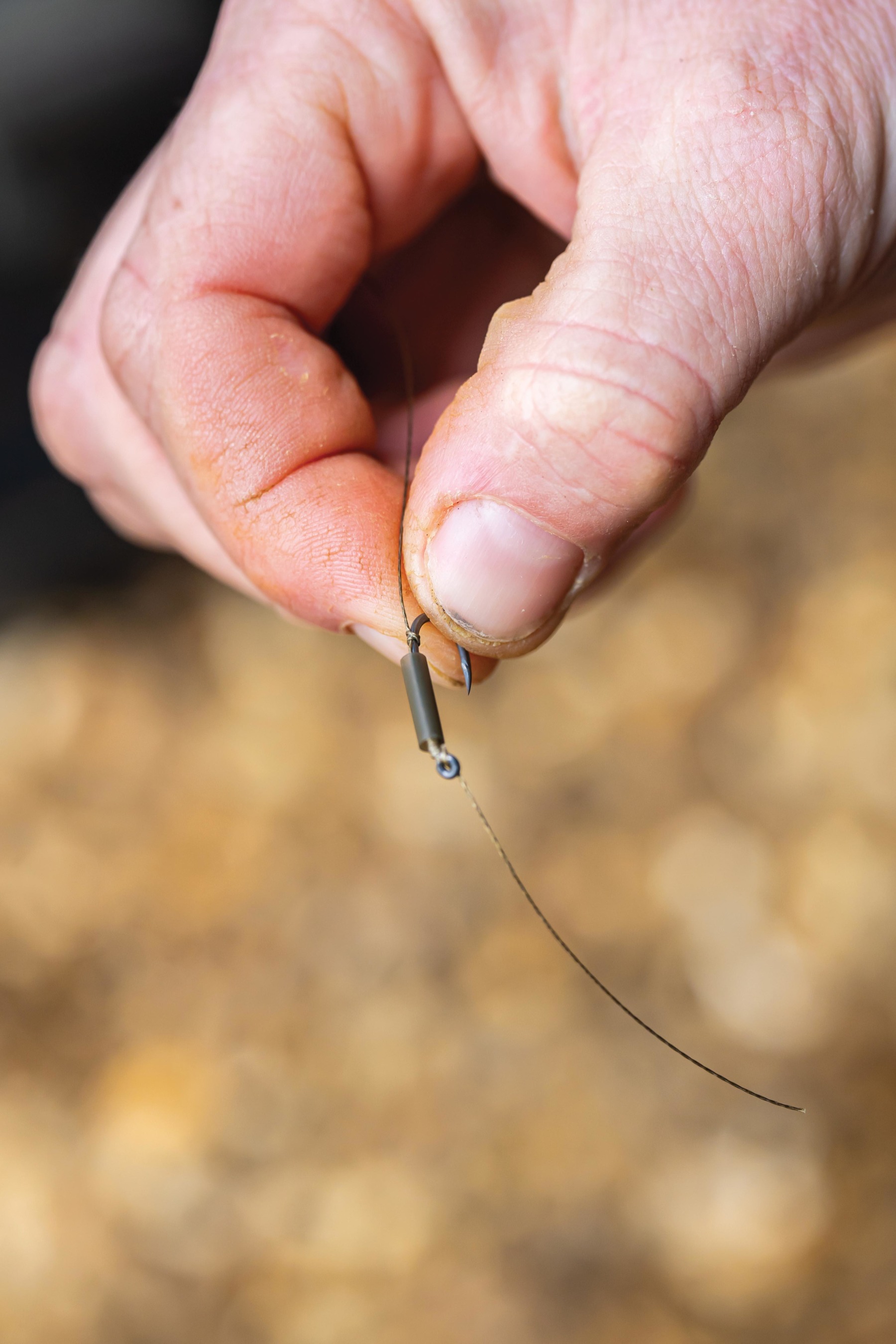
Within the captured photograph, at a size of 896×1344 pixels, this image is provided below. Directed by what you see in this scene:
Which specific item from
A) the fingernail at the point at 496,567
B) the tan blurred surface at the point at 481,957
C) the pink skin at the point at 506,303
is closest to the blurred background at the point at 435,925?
the tan blurred surface at the point at 481,957

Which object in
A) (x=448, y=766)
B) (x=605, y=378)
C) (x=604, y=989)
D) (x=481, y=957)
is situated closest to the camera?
(x=605, y=378)

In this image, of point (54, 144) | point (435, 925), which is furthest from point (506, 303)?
point (54, 144)

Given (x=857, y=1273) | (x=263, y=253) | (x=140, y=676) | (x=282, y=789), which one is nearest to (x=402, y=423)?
(x=263, y=253)

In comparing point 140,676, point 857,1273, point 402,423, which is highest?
point 402,423

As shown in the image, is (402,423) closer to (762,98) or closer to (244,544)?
(244,544)

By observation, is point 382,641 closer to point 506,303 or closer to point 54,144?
point 506,303
